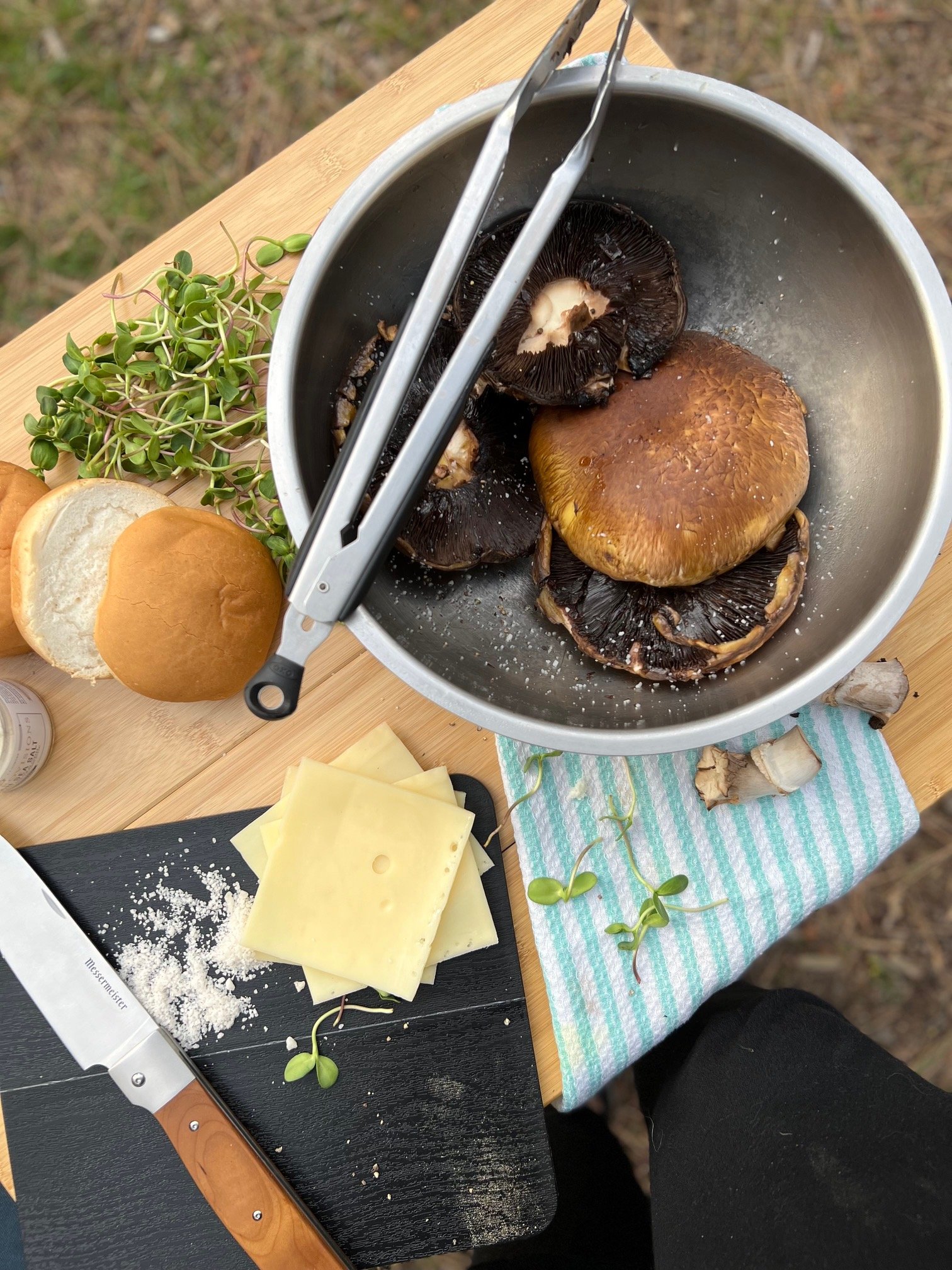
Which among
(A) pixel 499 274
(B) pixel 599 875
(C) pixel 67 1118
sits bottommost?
(C) pixel 67 1118

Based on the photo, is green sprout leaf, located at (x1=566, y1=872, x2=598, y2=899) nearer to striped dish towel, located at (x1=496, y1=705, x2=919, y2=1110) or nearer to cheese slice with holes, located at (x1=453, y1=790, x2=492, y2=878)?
striped dish towel, located at (x1=496, y1=705, x2=919, y2=1110)

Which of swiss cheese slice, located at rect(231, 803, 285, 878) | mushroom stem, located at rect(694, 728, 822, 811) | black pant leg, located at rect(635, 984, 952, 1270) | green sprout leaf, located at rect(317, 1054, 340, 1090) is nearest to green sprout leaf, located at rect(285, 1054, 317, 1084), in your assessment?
green sprout leaf, located at rect(317, 1054, 340, 1090)

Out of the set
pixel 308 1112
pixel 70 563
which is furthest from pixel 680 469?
pixel 308 1112

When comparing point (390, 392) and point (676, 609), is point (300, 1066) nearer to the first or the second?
point (676, 609)

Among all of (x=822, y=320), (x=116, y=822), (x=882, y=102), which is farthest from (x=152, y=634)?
(x=882, y=102)

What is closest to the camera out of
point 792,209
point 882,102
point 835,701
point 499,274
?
point 499,274

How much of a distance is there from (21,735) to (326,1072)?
732 millimetres

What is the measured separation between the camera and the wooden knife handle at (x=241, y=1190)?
136 centimetres

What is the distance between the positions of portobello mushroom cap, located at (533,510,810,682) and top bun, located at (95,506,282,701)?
0.46m

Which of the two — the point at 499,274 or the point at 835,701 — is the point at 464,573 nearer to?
the point at 499,274

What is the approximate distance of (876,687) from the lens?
1.38 metres

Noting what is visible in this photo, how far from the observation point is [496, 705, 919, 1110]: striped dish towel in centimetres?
143

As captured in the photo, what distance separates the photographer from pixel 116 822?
4.80 feet

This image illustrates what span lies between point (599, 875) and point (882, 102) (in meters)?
2.10
